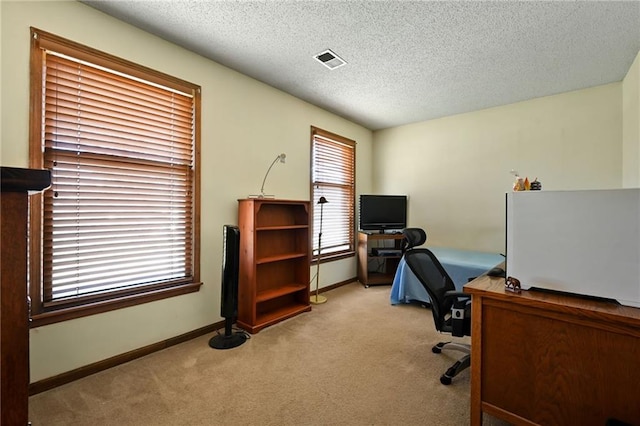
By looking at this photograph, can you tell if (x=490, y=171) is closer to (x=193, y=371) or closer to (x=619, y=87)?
(x=619, y=87)

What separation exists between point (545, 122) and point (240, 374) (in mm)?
4654

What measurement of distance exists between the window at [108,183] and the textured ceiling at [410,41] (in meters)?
0.54

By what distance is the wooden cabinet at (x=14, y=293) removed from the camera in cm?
57

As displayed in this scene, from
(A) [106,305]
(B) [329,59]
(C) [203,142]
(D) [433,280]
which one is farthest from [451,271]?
(A) [106,305]

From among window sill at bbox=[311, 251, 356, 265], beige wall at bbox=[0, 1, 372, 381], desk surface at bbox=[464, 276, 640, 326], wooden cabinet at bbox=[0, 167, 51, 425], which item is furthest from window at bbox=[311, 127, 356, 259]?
wooden cabinet at bbox=[0, 167, 51, 425]

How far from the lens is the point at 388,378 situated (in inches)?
83.4

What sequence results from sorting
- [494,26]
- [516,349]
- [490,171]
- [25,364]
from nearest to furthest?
1. [25,364]
2. [516,349]
3. [494,26]
4. [490,171]

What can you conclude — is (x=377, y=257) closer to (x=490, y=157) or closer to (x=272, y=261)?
(x=272, y=261)

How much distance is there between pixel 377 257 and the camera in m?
4.61

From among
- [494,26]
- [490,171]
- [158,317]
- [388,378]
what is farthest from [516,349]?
[490,171]

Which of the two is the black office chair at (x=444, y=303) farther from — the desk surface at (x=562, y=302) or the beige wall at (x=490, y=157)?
the beige wall at (x=490, y=157)

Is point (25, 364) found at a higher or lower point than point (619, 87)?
lower

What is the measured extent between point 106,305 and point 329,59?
9.68 feet

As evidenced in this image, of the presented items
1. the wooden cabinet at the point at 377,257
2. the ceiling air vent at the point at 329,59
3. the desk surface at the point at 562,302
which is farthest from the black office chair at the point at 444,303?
the wooden cabinet at the point at 377,257
